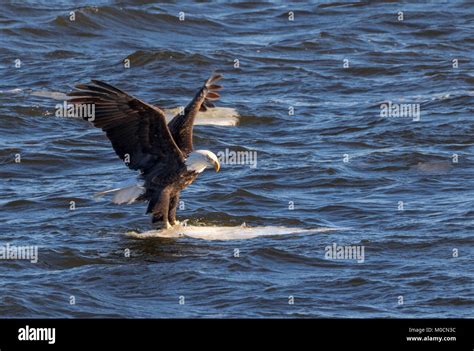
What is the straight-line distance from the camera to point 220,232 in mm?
12078

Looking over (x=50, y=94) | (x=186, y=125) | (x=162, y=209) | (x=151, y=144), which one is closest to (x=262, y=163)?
Result: (x=186, y=125)

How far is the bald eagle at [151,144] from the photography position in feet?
36.4

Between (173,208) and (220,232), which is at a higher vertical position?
(173,208)

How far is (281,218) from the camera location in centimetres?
1249

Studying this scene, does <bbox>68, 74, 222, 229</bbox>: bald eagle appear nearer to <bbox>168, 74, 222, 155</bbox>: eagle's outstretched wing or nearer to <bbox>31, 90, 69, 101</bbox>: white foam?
<bbox>168, 74, 222, 155</bbox>: eagle's outstretched wing

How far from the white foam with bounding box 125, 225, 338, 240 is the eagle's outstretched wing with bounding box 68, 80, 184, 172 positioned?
1.95 feet

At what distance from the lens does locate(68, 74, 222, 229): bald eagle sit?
437 inches

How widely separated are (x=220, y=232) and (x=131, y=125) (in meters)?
1.43

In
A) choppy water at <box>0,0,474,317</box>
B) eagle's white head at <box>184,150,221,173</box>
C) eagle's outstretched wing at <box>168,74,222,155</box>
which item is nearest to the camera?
choppy water at <box>0,0,474,317</box>

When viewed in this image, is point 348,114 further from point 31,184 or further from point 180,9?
point 180,9

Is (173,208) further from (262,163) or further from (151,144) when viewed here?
(262,163)

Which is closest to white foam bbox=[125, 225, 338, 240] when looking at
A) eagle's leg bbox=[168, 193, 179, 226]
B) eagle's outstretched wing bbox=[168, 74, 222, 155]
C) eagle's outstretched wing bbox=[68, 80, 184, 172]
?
eagle's leg bbox=[168, 193, 179, 226]

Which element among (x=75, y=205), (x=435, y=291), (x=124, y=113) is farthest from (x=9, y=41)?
(x=435, y=291)

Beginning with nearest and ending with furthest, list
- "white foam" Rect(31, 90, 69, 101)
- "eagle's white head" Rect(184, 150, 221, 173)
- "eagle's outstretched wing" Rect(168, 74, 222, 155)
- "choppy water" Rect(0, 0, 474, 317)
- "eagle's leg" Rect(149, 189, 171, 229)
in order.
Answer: "choppy water" Rect(0, 0, 474, 317) < "eagle's white head" Rect(184, 150, 221, 173) < "eagle's leg" Rect(149, 189, 171, 229) < "eagle's outstretched wing" Rect(168, 74, 222, 155) < "white foam" Rect(31, 90, 69, 101)
